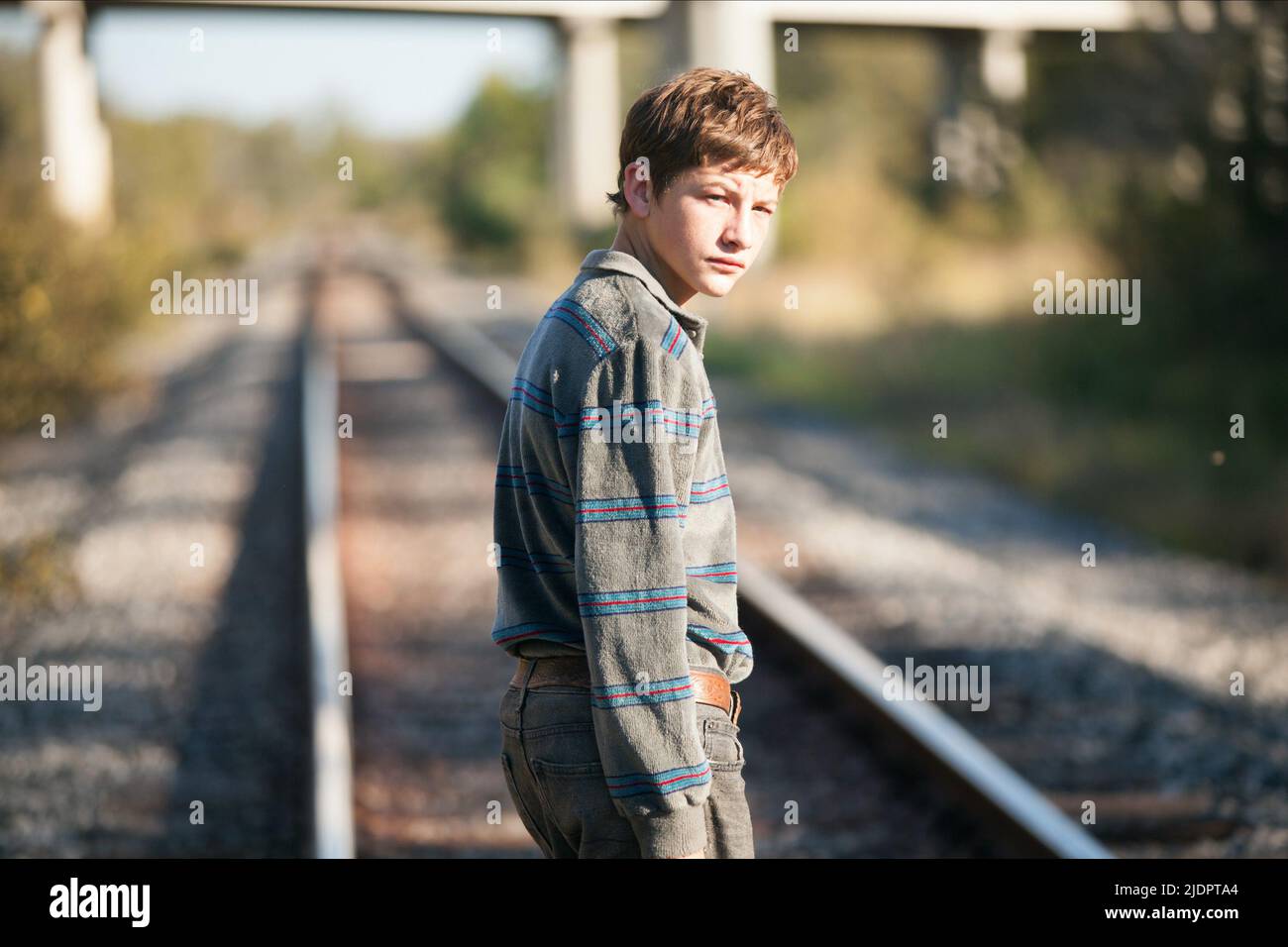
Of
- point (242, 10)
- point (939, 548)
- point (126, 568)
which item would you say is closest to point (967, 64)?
point (242, 10)

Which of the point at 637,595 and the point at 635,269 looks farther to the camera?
the point at 635,269

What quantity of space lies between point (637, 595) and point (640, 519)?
0.10 meters

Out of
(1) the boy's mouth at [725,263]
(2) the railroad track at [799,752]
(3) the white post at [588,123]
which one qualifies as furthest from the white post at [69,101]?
(1) the boy's mouth at [725,263]

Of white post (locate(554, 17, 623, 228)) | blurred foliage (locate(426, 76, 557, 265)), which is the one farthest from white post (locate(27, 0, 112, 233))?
blurred foliage (locate(426, 76, 557, 265))

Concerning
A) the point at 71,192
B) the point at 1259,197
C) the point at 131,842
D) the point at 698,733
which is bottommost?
the point at 131,842

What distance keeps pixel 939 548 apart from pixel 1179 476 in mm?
2350

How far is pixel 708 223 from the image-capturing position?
1.94 m

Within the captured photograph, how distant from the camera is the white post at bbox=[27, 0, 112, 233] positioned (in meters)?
19.8

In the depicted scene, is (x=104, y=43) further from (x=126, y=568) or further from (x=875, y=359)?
(x=126, y=568)

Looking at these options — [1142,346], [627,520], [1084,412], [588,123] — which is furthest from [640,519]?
[588,123]

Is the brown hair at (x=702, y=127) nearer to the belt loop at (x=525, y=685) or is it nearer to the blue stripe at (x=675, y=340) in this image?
the blue stripe at (x=675, y=340)

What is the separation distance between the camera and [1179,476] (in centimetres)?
874

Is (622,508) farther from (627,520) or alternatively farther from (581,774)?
(581,774)
